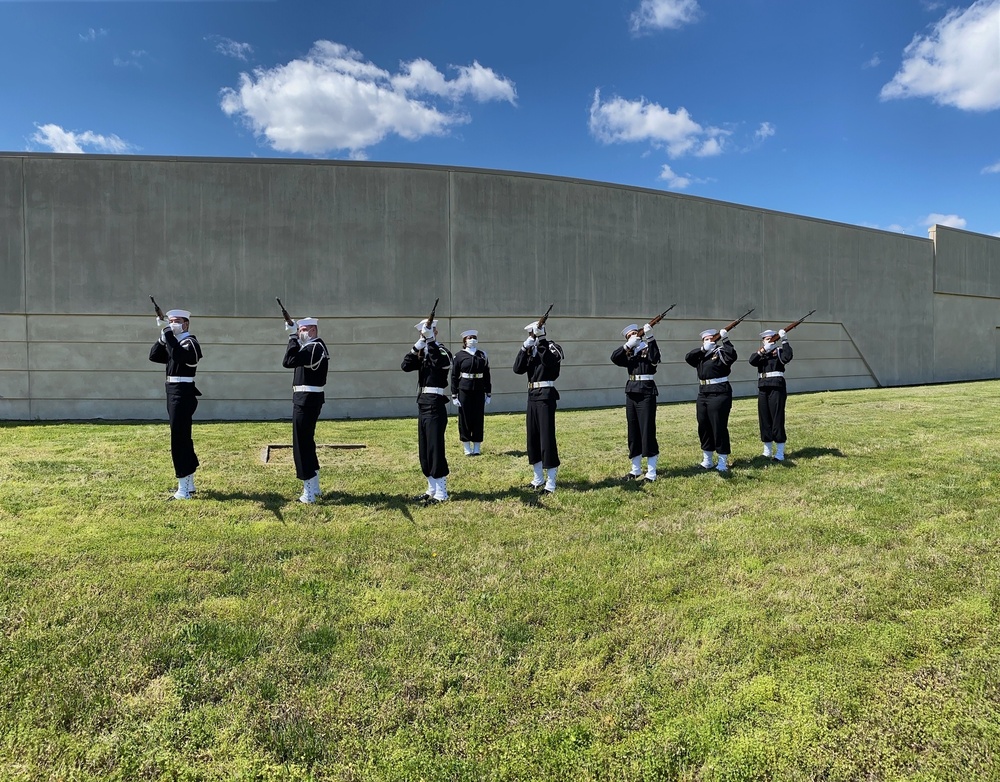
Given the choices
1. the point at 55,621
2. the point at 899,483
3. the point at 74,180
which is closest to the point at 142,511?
the point at 55,621

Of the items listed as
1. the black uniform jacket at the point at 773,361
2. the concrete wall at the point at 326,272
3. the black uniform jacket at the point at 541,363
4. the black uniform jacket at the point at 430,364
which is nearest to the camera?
the black uniform jacket at the point at 430,364

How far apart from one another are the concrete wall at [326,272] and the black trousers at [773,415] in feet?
29.6

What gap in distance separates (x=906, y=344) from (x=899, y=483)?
22.8m

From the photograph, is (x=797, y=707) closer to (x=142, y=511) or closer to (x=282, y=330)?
(x=142, y=511)

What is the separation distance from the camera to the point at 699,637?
379 centimetres

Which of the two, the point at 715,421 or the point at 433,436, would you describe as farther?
the point at 715,421

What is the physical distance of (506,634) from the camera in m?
3.84

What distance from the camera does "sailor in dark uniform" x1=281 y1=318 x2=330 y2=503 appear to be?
707 centimetres

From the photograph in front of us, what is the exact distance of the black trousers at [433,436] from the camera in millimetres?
7141

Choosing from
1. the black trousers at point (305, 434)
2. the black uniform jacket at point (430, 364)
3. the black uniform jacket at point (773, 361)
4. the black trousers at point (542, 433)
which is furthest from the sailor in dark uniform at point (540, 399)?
the black uniform jacket at point (773, 361)

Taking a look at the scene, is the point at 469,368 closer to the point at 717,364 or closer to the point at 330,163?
the point at 717,364

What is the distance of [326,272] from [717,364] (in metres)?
11.3

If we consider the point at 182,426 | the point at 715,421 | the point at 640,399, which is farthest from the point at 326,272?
the point at 715,421

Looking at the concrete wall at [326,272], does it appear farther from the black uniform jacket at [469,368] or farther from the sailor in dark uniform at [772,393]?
the sailor in dark uniform at [772,393]
